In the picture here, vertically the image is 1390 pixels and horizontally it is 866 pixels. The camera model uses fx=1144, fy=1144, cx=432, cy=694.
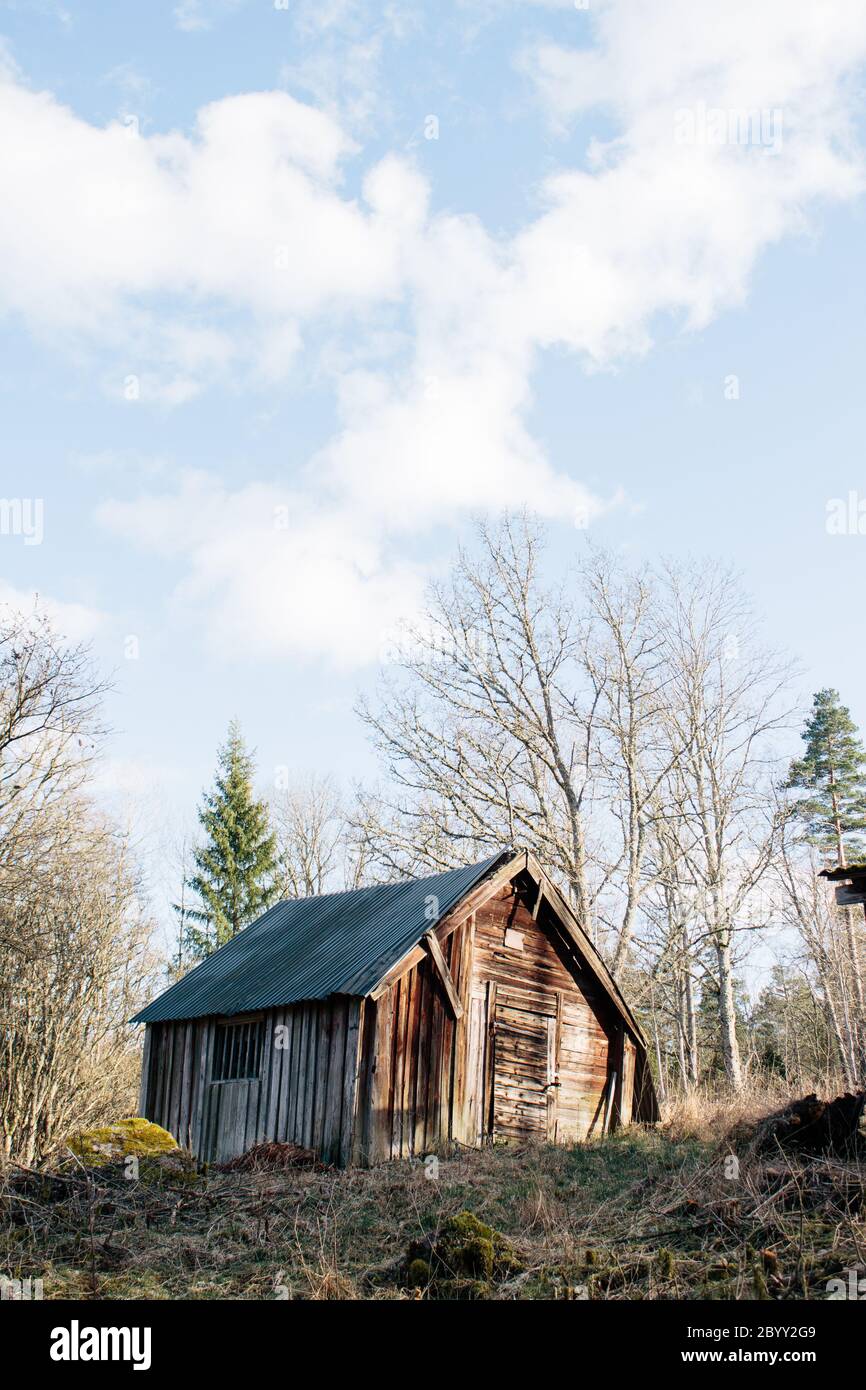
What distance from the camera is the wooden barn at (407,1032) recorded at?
57.2 ft

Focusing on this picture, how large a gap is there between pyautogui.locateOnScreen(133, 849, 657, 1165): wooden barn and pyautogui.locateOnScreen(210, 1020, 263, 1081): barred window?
1.4 inches

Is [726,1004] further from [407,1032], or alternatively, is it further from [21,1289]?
[21,1289]

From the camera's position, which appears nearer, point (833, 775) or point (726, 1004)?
point (726, 1004)

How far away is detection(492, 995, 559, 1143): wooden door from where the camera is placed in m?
19.2

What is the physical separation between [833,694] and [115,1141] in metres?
34.3

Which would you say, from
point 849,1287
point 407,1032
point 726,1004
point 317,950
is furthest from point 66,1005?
point 849,1287

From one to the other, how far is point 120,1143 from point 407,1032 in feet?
15.6
